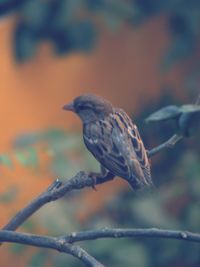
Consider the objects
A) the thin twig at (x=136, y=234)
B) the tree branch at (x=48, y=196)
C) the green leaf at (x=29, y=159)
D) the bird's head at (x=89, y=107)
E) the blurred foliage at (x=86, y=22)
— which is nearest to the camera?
the thin twig at (x=136, y=234)

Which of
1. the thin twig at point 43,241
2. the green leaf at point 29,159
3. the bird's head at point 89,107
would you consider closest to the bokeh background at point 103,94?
the bird's head at point 89,107

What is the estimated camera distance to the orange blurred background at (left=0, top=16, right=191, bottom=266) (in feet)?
18.0

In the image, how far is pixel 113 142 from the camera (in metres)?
3.33

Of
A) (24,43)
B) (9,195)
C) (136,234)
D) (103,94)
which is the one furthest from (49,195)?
(103,94)

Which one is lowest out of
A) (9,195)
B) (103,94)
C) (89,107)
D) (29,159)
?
(29,159)

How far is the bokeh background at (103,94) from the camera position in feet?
15.3

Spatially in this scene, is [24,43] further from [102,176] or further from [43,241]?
[43,241]

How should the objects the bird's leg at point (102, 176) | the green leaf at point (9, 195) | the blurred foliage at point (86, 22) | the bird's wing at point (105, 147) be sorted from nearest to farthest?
the bird's leg at point (102, 176), the bird's wing at point (105, 147), the green leaf at point (9, 195), the blurred foliage at point (86, 22)

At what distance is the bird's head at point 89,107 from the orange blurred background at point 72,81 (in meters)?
1.57

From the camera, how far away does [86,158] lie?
444cm

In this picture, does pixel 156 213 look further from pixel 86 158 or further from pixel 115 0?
pixel 115 0

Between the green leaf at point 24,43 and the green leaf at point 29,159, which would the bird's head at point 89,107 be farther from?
the green leaf at point 24,43

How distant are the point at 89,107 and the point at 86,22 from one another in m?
2.09

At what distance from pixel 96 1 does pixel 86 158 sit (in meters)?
1.28
